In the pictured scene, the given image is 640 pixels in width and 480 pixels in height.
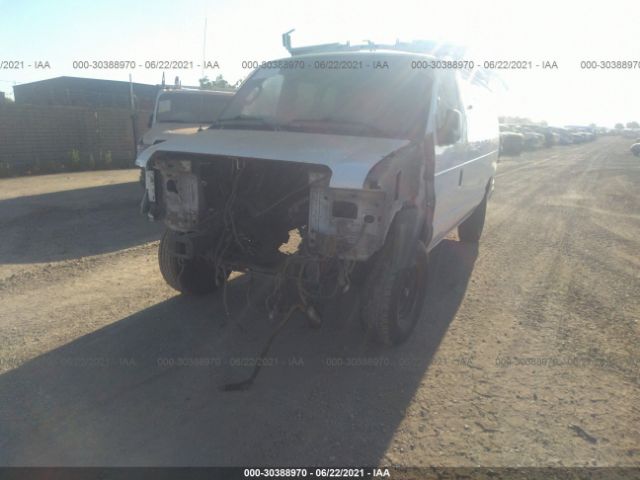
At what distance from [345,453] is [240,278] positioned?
9.58ft

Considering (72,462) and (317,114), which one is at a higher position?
(317,114)

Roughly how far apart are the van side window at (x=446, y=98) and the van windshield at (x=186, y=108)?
680 cm

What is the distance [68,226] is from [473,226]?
5.89 metres

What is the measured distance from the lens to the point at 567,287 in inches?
204

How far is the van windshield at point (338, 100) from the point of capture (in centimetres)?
384

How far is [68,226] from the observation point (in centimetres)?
704

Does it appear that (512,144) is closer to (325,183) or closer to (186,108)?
(186,108)

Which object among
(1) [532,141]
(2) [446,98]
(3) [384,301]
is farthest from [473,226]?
(1) [532,141]

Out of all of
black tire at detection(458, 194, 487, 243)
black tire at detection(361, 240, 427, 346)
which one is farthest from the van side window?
black tire at detection(458, 194, 487, 243)

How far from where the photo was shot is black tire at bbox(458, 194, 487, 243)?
673 centimetres

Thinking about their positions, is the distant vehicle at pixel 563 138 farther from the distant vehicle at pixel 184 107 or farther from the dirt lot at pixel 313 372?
the dirt lot at pixel 313 372

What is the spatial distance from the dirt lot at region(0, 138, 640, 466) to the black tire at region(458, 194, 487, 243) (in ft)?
2.70

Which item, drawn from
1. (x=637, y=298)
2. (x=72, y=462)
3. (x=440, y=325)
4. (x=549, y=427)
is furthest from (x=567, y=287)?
(x=72, y=462)

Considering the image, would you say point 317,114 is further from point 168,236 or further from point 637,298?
point 637,298
